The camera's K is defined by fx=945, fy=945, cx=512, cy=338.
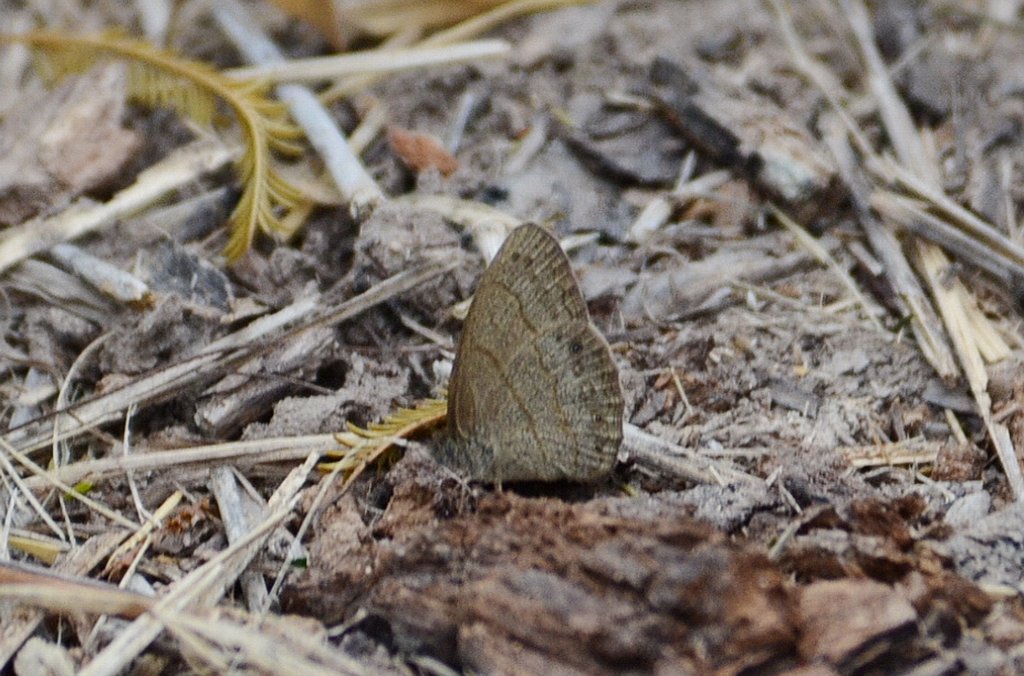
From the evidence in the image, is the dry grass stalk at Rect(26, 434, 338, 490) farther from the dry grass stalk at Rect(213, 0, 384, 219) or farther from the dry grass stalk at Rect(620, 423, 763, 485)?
the dry grass stalk at Rect(213, 0, 384, 219)

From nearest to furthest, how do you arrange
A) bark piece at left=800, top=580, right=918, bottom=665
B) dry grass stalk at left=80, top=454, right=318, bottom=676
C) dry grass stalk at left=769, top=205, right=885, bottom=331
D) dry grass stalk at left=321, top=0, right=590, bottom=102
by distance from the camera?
bark piece at left=800, top=580, right=918, bottom=665
dry grass stalk at left=80, top=454, right=318, bottom=676
dry grass stalk at left=769, top=205, right=885, bottom=331
dry grass stalk at left=321, top=0, right=590, bottom=102

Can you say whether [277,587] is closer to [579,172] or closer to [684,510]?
[684,510]

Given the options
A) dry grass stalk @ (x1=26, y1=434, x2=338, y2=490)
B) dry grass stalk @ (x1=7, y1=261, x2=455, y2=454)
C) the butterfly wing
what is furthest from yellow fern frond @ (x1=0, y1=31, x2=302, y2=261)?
the butterfly wing

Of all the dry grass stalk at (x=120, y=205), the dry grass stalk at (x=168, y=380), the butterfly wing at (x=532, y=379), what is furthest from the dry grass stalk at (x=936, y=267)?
the dry grass stalk at (x=120, y=205)

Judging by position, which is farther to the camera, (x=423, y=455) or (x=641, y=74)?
(x=641, y=74)

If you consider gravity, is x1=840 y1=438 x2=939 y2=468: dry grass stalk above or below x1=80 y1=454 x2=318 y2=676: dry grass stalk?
below

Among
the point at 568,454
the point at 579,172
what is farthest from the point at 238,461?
the point at 579,172
